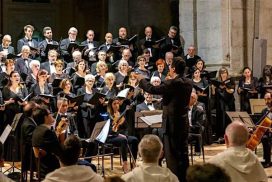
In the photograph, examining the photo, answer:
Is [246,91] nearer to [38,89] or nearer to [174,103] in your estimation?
[38,89]

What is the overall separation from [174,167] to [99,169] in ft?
6.83

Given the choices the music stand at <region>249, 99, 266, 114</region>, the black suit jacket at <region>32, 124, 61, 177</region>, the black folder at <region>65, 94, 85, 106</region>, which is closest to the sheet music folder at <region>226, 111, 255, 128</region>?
the music stand at <region>249, 99, 266, 114</region>

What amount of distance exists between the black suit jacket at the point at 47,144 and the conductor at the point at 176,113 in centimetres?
123

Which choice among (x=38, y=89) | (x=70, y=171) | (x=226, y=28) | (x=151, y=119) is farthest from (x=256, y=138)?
(x=226, y=28)

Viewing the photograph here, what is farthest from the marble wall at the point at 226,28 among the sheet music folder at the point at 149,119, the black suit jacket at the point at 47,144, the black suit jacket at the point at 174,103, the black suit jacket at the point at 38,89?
the black suit jacket at the point at 47,144

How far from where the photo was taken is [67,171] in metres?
4.18

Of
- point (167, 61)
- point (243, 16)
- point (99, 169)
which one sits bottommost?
point (99, 169)

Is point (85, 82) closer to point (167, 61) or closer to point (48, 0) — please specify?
point (167, 61)

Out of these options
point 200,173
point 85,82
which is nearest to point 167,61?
point 85,82

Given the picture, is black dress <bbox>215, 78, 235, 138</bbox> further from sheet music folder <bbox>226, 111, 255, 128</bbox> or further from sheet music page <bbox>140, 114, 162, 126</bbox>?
sheet music page <bbox>140, 114, 162, 126</bbox>

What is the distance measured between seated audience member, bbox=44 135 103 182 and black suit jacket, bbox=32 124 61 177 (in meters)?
1.81

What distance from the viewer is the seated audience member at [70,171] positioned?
4125 millimetres

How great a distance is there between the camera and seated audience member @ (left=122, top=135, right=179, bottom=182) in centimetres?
414

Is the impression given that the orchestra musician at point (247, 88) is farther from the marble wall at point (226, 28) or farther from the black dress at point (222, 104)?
the marble wall at point (226, 28)
